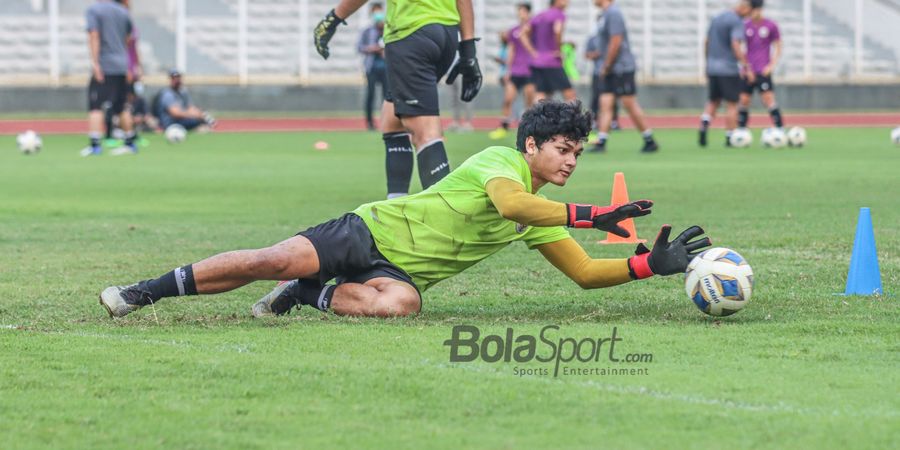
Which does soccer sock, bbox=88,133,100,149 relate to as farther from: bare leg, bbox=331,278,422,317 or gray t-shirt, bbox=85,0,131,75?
bare leg, bbox=331,278,422,317

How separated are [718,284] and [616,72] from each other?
46.0ft

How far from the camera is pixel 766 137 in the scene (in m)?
21.8

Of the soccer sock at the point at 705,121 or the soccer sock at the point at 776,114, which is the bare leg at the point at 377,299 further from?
the soccer sock at the point at 776,114

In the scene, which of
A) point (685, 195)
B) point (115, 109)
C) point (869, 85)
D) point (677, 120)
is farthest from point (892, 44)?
point (685, 195)

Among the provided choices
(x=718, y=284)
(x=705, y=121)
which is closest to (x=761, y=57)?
(x=705, y=121)

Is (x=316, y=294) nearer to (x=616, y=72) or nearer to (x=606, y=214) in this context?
(x=606, y=214)

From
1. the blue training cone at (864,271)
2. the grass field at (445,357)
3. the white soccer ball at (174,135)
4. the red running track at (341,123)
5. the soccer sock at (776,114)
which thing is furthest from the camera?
the red running track at (341,123)

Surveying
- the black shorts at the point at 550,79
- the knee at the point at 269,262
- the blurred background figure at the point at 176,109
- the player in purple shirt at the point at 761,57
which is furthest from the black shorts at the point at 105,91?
the knee at the point at 269,262

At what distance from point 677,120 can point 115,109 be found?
15151 millimetres

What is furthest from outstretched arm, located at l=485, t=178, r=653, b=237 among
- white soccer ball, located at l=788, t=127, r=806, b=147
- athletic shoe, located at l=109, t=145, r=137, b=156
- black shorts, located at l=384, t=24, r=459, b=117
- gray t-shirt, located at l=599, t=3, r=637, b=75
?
white soccer ball, located at l=788, t=127, r=806, b=147

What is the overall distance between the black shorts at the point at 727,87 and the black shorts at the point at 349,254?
1578 cm

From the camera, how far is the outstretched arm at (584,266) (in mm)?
6676

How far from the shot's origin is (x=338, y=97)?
36406 mm

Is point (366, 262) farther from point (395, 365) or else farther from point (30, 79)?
point (30, 79)
